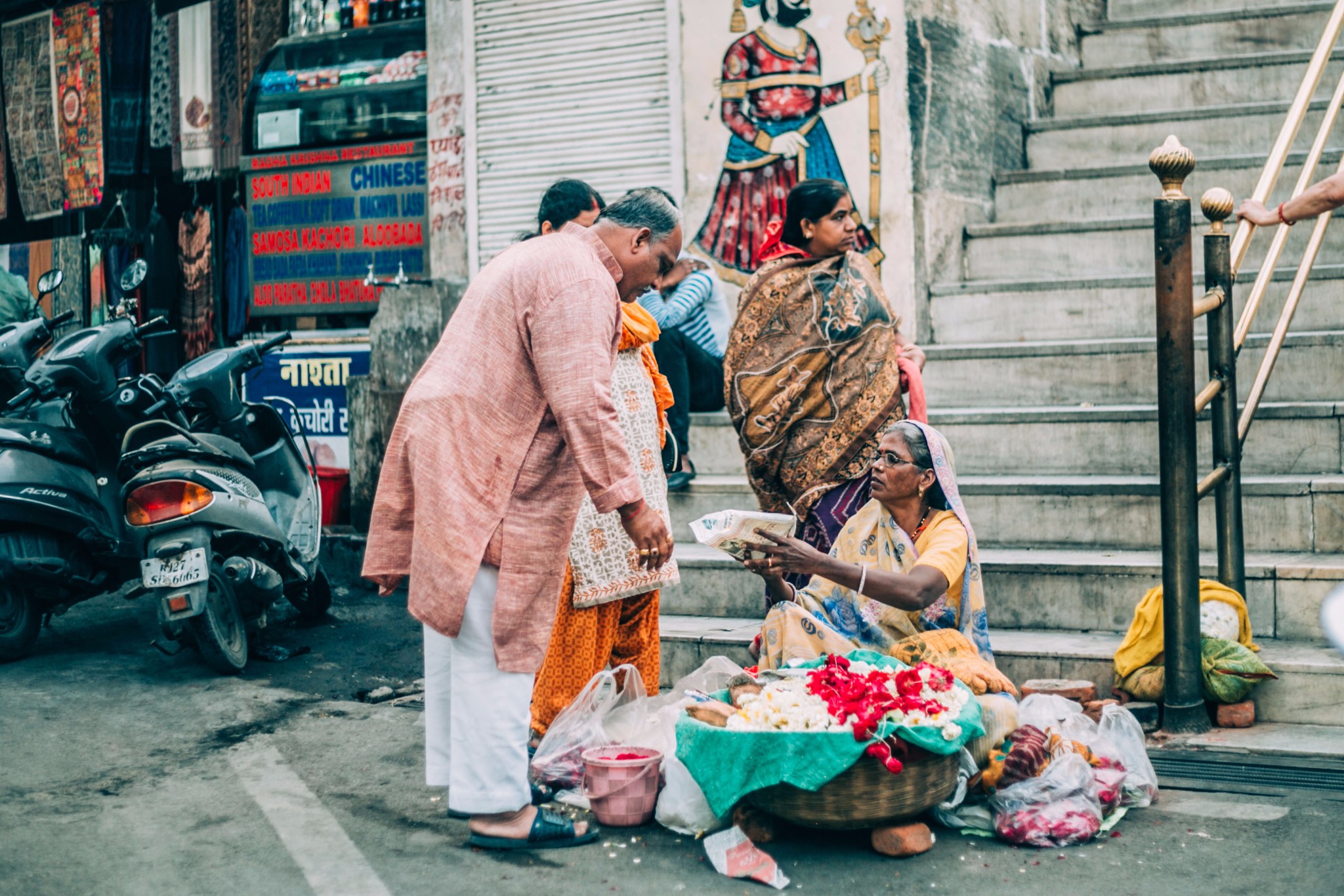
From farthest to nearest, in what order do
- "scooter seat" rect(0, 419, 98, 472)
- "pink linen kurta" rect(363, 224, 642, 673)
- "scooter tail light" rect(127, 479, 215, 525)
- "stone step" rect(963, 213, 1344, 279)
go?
"stone step" rect(963, 213, 1344, 279) → "scooter seat" rect(0, 419, 98, 472) → "scooter tail light" rect(127, 479, 215, 525) → "pink linen kurta" rect(363, 224, 642, 673)

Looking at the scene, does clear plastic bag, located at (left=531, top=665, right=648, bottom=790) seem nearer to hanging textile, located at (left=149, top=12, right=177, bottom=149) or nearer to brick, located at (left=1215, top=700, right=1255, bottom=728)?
brick, located at (left=1215, top=700, right=1255, bottom=728)

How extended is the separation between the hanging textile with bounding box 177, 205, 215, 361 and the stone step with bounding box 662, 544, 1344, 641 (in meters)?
7.06

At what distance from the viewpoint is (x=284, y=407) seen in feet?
33.4

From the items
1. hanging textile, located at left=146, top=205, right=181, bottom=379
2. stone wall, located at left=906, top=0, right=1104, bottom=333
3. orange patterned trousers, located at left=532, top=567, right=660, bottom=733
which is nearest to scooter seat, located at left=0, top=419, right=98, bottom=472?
orange patterned trousers, located at left=532, top=567, right=660, bottom=733

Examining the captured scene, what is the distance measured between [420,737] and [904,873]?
205 centimetres

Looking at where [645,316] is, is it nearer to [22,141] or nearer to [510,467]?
[510,467]

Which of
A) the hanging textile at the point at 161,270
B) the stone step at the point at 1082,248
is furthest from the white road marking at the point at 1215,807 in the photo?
the hanging textile at the point at 161,270

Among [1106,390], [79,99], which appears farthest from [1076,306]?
[79,99]

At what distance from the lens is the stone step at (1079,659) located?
4305 mm

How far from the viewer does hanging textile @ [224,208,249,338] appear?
35.3 feet

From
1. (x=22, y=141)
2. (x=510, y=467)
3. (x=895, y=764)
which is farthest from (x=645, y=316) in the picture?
(x=22, y=141)

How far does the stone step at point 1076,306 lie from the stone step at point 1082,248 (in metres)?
0.10

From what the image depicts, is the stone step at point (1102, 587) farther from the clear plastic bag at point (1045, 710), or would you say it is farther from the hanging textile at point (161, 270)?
the hanging textile at point (161, 270)

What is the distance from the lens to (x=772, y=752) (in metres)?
3.45
